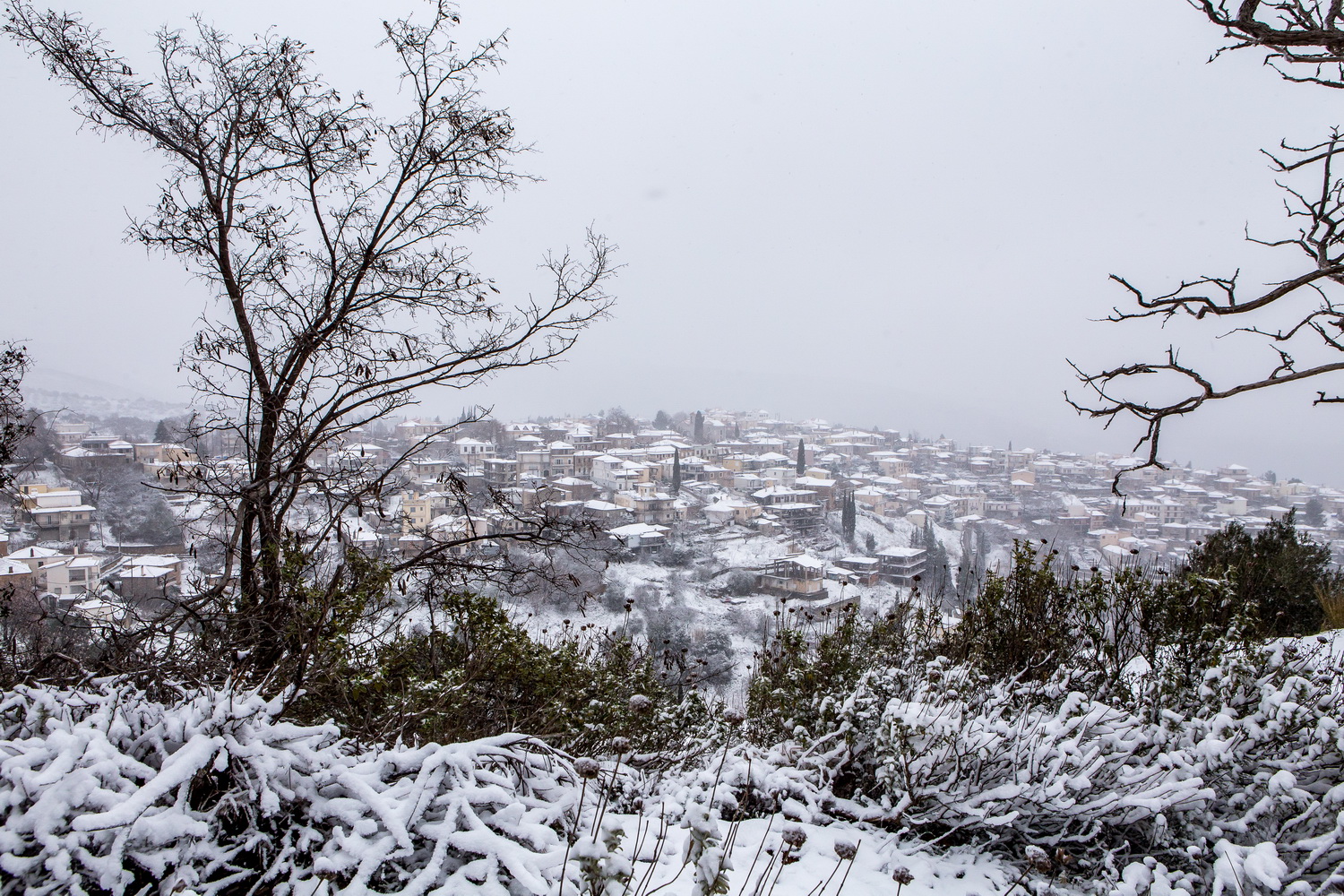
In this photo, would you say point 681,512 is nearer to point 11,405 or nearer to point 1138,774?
point 11,405

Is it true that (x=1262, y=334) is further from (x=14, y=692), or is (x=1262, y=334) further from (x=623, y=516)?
(x=623, y=516)

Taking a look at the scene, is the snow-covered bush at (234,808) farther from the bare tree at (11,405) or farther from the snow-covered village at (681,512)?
the bare tree at (11,405)

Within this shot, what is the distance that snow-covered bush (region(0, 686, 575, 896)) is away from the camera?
1.15 m

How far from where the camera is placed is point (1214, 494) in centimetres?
3512

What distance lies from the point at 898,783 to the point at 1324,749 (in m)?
1.43

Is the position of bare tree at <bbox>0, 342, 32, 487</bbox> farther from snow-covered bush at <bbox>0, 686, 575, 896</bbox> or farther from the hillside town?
snow-covered bush at <bbox>0, 686, 575, 896</bbox>

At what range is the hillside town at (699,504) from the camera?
13.0 ft

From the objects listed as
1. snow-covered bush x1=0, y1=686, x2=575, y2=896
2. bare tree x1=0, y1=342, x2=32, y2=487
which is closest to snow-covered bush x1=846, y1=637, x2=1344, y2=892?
snow-covered bush x1=0, y1=686, x2=575, y2=896

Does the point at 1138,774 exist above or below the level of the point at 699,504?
above

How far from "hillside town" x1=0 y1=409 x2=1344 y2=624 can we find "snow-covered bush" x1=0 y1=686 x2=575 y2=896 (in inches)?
61.5

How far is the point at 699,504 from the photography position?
40.9 m

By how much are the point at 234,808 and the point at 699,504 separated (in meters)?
39.8

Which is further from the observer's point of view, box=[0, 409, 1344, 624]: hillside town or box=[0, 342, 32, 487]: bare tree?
box=[0, 409, 1344, 624]: hillside town

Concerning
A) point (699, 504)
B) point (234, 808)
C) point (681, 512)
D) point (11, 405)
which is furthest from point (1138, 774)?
point (699, 504)
